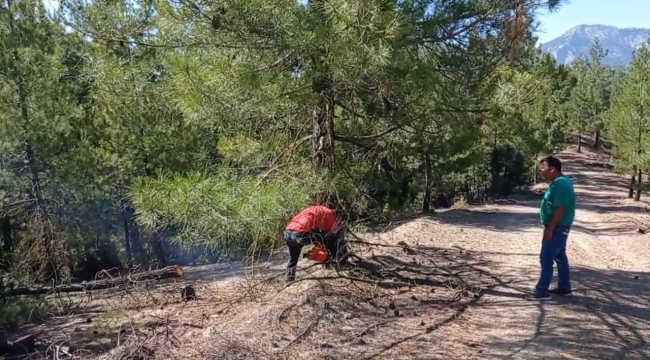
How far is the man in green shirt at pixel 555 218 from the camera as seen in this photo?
6645 mm

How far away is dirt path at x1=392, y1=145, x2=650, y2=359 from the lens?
17.9 feet

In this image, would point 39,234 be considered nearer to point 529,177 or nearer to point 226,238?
point 226,238

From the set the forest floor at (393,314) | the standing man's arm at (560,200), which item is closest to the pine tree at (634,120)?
the forest floor at (393,314)

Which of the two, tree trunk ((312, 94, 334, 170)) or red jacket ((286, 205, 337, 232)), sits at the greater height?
tree trunk ((312, 94, 334, 170))

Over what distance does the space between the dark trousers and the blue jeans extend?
7.97ft

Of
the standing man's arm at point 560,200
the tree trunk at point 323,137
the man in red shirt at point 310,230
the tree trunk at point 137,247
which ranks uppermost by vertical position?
the tree trunk at point 323,137

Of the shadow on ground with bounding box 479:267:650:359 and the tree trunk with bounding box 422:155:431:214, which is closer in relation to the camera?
the shadow on ground with bounding box 479:267:650:359

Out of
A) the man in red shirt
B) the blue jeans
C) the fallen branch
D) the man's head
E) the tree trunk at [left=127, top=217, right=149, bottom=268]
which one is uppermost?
the man's head

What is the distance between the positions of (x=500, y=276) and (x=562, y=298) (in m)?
1.36

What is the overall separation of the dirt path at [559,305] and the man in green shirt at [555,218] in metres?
0.36

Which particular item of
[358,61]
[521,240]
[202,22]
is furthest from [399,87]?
[521,240]

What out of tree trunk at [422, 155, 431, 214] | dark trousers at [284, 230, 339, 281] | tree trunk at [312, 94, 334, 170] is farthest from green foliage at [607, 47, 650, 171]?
dark trousers at [284, 230, 339, 281]

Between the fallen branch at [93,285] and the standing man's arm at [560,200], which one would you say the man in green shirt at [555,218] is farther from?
the fallen branch at [93,285]

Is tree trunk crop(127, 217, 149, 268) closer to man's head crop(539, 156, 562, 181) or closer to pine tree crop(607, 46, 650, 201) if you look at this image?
man's head crop(539, 156, 562, 181)
